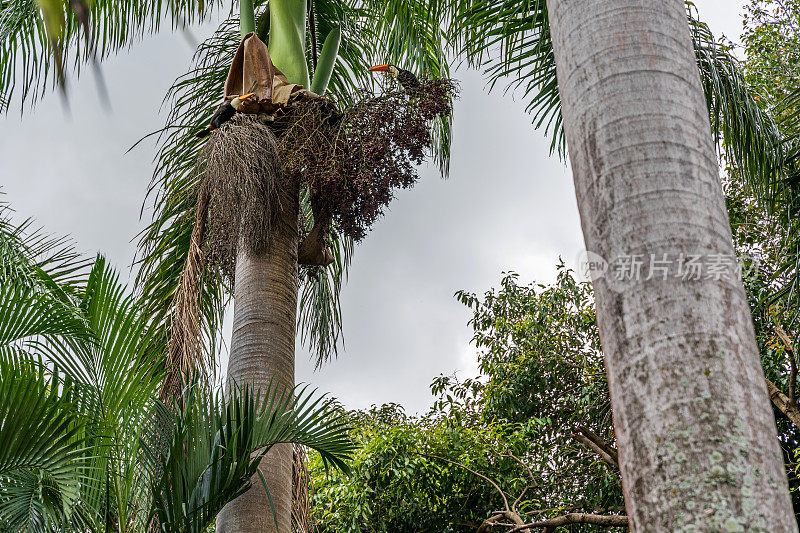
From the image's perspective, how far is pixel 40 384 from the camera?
380cm

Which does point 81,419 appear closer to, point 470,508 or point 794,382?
point 470,508

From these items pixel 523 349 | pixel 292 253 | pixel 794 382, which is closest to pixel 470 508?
pixel 523 349

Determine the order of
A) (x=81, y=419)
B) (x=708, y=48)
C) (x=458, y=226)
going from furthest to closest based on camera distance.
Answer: (x=458, y=226) < (x=708, y=48) < (x=81, y=419)

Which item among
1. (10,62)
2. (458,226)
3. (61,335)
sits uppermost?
(458,226)

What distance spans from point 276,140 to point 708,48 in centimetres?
311

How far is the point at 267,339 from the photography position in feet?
15.3

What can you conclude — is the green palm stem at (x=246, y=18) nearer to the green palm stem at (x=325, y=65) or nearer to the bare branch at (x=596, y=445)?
the green palm stem at (x=325, y=65)

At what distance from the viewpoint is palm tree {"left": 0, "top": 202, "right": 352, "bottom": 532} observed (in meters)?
3.58

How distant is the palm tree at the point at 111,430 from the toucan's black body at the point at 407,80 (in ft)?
7.17

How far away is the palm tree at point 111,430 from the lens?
358 centimetres

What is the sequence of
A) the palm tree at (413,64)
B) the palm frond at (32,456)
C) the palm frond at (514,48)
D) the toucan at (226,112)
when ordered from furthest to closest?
the palm tree at (413,64) < the palm frond at (514,48) < the toucan at (226,112) < the palm frond at (32,456)

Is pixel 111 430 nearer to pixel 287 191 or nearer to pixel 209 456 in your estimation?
pixel 209 456
